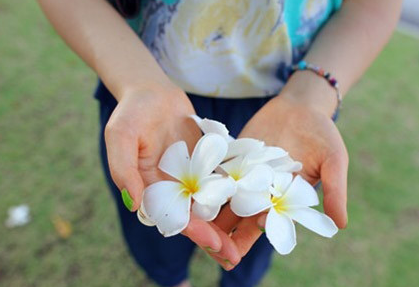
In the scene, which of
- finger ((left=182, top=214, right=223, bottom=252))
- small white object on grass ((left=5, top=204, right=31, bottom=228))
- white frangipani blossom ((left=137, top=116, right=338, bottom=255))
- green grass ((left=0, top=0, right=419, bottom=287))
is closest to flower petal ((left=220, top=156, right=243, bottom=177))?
white frangipani blossom ((left=137, top=116, right=338, bottom=255))

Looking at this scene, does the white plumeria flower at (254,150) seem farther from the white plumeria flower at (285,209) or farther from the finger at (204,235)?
the finger at (204,235)

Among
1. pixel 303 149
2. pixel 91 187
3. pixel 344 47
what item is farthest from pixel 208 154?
pixel 91 187

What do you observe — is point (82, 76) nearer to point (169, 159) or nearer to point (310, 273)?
point (310, 273)

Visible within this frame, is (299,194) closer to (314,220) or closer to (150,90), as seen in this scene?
(314,220)

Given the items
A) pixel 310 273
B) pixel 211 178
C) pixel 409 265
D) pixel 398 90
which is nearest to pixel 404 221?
pixel 409 265

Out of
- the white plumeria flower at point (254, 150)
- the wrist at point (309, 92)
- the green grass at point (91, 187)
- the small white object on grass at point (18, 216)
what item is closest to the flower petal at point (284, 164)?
the white plumeria flower at point (254, 150)
